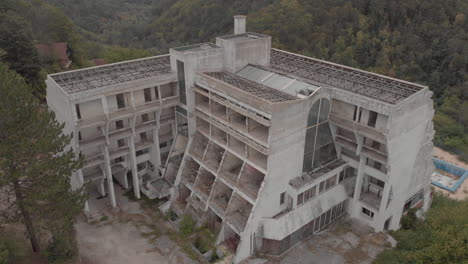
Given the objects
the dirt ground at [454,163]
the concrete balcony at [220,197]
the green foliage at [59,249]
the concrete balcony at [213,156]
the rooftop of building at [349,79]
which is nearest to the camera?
the green foliage at [59,249]

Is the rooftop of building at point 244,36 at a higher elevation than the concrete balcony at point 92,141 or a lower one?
higher

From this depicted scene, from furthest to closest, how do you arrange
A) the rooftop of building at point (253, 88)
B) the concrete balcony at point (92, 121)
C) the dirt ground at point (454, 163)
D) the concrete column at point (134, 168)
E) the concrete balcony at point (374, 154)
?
the dirt ground at point (454, 163) < the concrete column at point (134, 168) < the concrete balcony at point (92, 121) < the concrete balcony at point (374, 154) < the rooftop of building at point (253, 88)

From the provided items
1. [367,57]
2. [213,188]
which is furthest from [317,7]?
[213,188]

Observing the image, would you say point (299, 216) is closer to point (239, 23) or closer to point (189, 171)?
point (189, 171)

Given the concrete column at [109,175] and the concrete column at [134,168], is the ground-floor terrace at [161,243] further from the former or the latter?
the concrete column at [134,168]

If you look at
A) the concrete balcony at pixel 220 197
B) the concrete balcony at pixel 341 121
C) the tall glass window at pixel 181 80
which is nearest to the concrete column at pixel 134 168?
the tall glass window at pixel 181 80

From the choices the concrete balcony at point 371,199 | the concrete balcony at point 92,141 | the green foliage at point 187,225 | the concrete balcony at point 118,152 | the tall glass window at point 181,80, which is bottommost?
the green foliage at point 187,225

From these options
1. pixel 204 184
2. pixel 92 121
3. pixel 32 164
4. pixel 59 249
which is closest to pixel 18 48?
pixel 92 121
